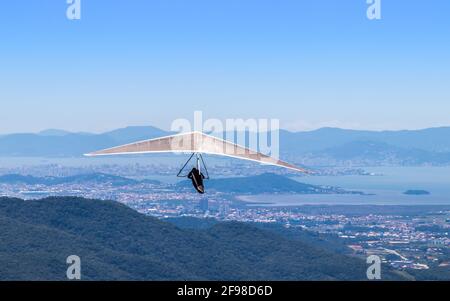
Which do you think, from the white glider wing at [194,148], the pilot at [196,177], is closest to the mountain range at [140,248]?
the pilot at [196,177]

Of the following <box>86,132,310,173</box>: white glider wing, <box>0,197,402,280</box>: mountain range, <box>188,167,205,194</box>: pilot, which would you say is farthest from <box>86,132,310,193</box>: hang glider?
<box>0,197,402,280</box>: mountain range

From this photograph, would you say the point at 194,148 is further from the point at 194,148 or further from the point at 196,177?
the point at 196,177

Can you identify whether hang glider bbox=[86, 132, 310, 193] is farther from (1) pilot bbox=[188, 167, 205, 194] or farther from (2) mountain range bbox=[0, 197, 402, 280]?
(2) mountain range bbox=[0, 197, 402, 280]

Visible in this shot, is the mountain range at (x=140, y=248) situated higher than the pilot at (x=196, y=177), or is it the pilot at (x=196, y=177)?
the pilot at (x=196, y=177)

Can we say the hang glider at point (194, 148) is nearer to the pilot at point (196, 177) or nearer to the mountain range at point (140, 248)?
the pilot at point (196, 177)
